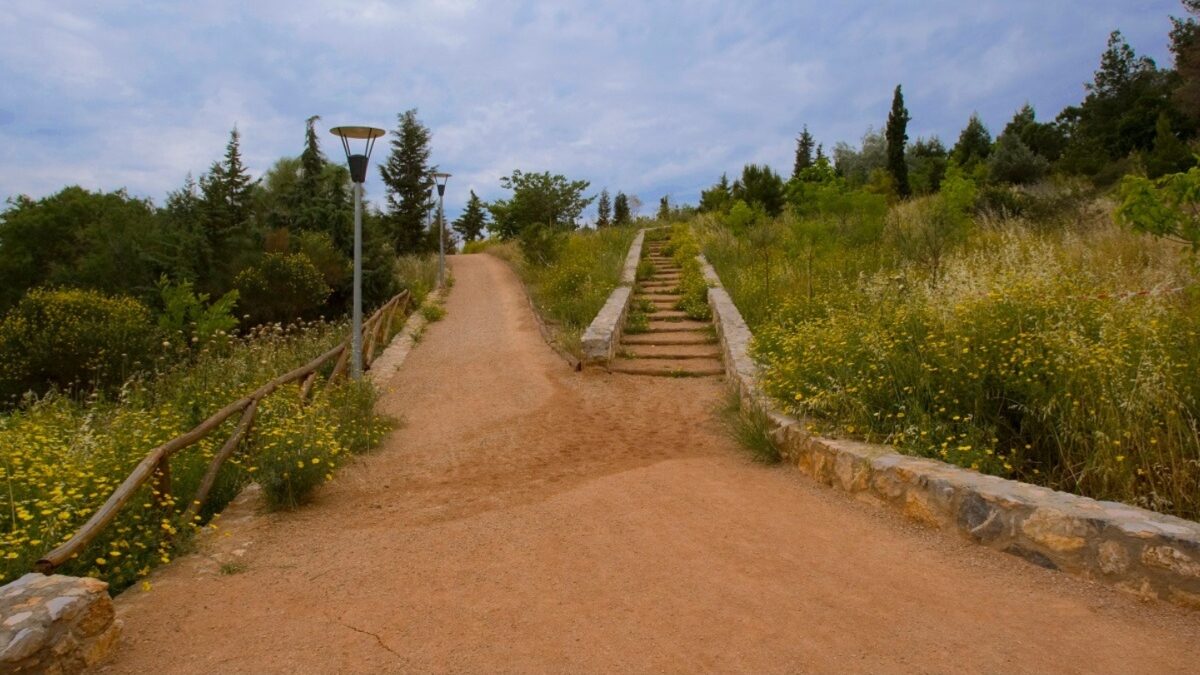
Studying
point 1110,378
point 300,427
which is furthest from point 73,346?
point 1110,378

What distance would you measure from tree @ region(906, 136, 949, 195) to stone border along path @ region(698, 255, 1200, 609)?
19701 mm

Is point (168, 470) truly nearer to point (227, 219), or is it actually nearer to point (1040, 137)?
point (227, 219)

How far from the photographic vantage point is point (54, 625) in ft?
9.04

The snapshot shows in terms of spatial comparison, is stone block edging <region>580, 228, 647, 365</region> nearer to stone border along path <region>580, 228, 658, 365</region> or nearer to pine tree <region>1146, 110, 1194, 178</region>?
stone border along path <region>580, 228, 658, 365</region>

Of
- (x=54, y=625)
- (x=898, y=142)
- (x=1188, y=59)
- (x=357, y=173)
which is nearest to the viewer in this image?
(x=54, y=625)

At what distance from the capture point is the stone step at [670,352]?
34.1ft

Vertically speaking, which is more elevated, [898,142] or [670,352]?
[898,142]

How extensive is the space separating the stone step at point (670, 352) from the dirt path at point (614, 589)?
4.03 meters

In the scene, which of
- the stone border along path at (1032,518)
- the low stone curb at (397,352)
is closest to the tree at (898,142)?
the low stone curb at (397,352)

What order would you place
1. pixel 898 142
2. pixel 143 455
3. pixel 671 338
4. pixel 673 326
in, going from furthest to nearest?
pixel 898 142 < pixel 673 326 < pixel 671 338 < pixel 143 455

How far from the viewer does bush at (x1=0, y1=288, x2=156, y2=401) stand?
9414 mm

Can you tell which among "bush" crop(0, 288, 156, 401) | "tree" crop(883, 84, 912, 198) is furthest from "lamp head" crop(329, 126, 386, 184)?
"tree" crop(883, 84, 912, 198)

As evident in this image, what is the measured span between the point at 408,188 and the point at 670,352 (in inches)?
867

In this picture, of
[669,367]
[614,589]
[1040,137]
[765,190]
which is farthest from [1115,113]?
[614,589]
